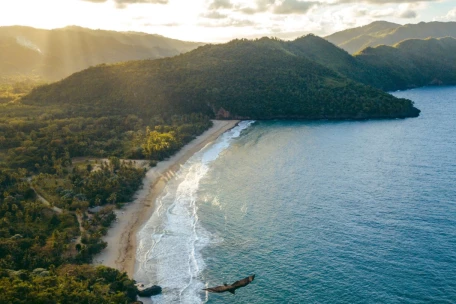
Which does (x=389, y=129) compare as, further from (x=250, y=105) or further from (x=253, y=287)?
(x=253, y=287)

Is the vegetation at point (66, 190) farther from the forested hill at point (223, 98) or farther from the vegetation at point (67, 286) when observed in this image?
the forested hill at point (223, 98)

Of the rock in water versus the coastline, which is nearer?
the rock in water

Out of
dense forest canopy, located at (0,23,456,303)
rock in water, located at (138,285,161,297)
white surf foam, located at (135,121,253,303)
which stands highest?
dense forest canopy, located at (0,23,456,303)

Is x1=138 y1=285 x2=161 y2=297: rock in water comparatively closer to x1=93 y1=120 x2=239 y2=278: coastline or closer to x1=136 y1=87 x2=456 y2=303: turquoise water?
x1=136 y1=87 x2=456 y2=303: turquoise water

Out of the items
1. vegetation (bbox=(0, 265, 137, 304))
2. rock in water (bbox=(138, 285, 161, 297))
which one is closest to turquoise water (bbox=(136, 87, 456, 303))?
rock in water (bbox=(138, 285, 161, 297))

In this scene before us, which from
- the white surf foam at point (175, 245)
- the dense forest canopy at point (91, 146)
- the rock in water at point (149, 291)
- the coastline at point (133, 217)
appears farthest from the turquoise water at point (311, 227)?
the dense forest canopy at point (91, 146)

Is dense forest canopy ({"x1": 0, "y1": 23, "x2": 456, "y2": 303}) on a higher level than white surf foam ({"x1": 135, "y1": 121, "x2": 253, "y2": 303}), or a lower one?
higher
